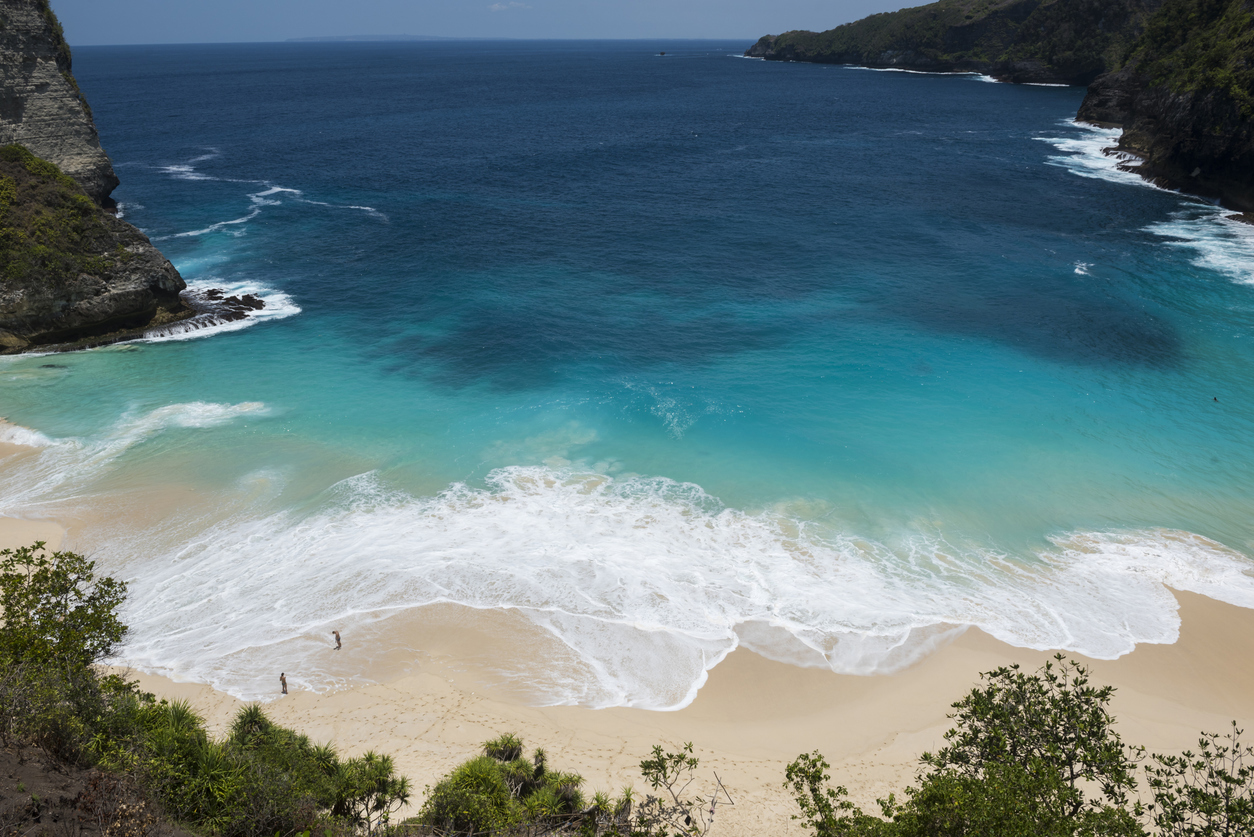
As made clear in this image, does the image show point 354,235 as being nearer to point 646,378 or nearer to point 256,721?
point 646,378

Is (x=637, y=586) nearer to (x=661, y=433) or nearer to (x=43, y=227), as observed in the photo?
(x=661, y=433)

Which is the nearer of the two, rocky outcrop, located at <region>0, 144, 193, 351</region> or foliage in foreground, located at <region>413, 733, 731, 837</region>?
foliage in foreground, located at <region>413, 733, 731, 837</region>

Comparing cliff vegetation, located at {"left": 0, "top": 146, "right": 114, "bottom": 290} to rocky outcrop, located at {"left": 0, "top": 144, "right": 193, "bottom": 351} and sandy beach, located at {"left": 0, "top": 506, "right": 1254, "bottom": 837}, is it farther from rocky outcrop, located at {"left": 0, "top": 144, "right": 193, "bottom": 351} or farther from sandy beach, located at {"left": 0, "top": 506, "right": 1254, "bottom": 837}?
sandy beach, located at {"left": 0, "top": 506, "right": 1254, "bottom": 837}

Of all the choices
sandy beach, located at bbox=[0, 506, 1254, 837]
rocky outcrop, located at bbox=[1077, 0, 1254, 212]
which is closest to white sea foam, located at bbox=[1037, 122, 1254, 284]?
rocky outcrop, located at bbox=[1077, 0, 1254, 212]

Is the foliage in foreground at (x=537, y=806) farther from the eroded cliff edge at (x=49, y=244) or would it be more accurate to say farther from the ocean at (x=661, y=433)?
the eroded cliff edge at (x=49, y=244)

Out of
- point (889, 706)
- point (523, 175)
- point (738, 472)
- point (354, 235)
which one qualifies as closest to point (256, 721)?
point (889, 706)

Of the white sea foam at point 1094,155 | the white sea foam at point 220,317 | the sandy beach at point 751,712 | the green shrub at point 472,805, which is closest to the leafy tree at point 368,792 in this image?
the green shrub at point 472,805
